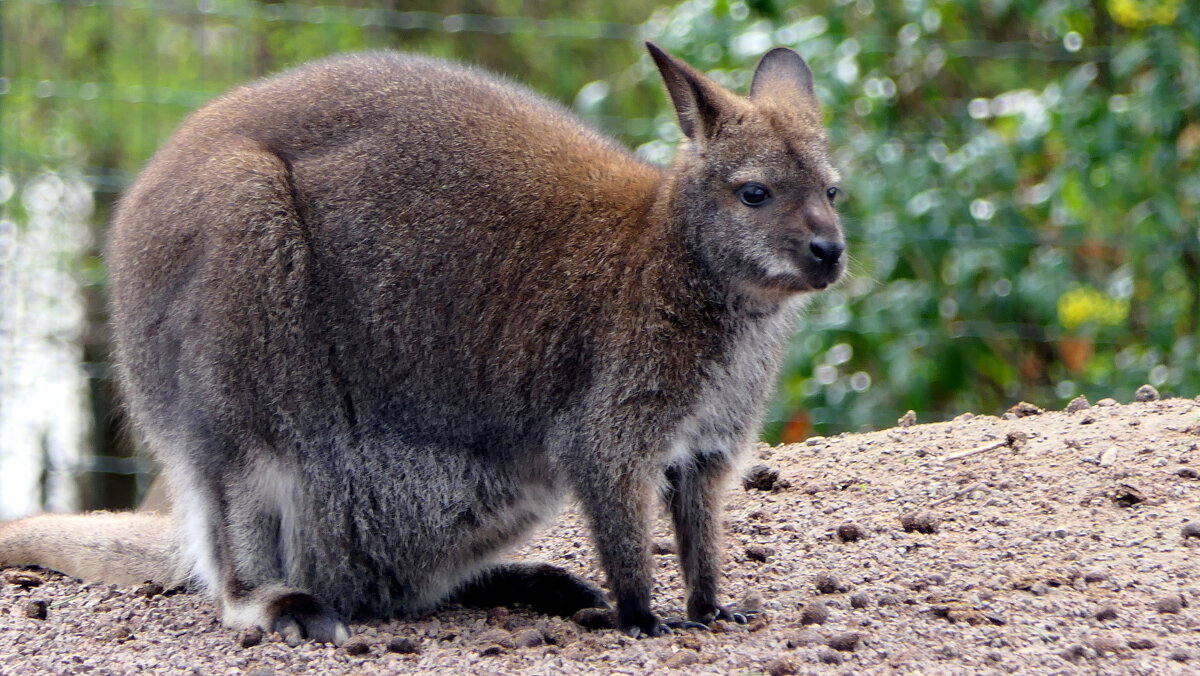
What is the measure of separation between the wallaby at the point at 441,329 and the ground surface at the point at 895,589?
25 centimetres

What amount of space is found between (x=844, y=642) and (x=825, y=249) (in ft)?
3.80

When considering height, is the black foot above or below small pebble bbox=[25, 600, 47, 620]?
below

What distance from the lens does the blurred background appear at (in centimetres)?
727

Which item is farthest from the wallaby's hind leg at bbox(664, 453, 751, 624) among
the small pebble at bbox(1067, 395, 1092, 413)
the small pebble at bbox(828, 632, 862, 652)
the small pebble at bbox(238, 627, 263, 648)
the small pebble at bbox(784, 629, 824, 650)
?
the small pebble at bbox(1067, 395, 1092, 413)

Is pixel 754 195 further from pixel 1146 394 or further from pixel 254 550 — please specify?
pixel 1146 394

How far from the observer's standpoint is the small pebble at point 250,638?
14.5ft

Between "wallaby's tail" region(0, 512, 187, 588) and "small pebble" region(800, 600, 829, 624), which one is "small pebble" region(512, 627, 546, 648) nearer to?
"small pebble" region(800, 600, 829, 624)

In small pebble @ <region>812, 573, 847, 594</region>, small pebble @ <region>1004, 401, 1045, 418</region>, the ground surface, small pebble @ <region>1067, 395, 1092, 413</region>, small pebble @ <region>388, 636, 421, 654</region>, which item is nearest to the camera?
the ground surface

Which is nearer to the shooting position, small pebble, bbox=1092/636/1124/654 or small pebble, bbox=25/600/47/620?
small pebble, bbox=1092/636/1124/654

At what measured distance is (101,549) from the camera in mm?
5305

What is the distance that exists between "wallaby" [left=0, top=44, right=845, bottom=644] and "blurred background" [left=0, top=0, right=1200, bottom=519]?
2321 millimetres

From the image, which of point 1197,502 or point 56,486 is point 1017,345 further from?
point 56,486

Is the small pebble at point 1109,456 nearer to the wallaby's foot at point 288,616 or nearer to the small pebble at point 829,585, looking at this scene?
the small pebble at point 829,585

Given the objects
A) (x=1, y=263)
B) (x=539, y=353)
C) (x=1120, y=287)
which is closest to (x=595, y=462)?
(x=539, y=353)
